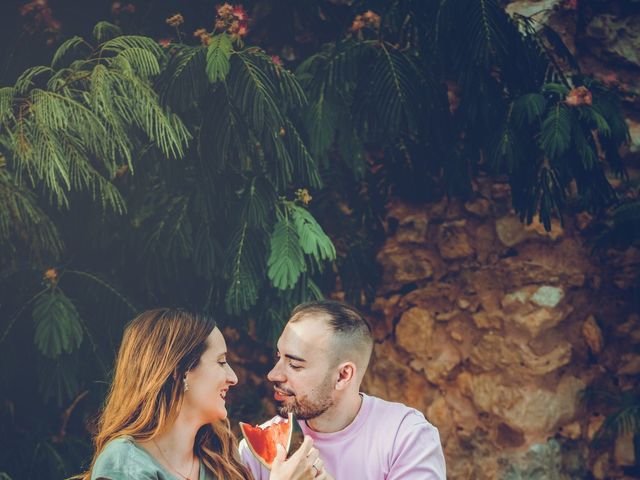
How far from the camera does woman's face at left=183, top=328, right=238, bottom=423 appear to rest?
10.7 ft

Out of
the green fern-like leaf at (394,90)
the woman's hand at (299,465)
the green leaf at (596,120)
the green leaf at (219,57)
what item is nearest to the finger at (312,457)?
the woman's hand at (299,465)

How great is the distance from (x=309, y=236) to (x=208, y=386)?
1519mm

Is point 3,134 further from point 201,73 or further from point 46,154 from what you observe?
point 201,73

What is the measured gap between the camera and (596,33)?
571 centimetres

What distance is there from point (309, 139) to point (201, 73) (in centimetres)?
70

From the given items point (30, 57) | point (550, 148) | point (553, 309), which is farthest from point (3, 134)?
point (553, 309)

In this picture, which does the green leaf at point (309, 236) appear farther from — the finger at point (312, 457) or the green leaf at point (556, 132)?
the finger at point (312, 457)

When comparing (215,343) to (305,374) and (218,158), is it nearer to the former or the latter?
(305,374)

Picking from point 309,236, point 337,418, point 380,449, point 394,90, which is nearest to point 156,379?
point 337,418

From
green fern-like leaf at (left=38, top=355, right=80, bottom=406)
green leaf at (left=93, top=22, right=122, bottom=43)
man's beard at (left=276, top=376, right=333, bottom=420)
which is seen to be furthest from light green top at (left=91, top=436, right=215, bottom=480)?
green leaf at (left=93, top=22, right=122, bottom=43)

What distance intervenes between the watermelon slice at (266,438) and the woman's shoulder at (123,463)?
1.34 feet

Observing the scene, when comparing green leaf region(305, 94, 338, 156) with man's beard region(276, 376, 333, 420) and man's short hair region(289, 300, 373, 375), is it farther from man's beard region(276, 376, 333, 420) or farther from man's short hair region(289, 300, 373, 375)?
man's beard region(276, 376, 333, 420)

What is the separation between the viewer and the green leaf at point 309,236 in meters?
4.65

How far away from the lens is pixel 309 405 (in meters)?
3.54
